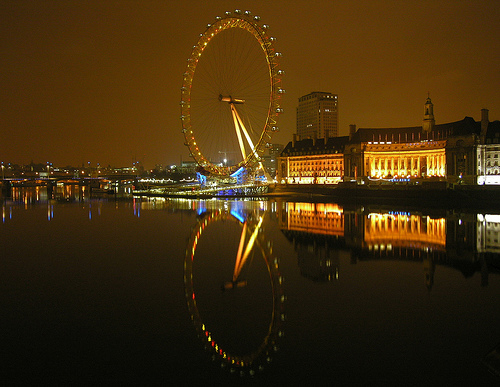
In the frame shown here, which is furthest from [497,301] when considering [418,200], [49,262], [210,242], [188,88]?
[188,88]

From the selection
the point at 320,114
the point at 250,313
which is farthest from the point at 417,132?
the point at 320,114

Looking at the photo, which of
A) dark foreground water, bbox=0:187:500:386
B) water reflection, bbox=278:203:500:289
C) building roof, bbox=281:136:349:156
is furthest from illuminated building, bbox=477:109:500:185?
dark foreground water, bbox=0:187:500:386

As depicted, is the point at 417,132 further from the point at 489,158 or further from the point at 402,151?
the point at 489,158

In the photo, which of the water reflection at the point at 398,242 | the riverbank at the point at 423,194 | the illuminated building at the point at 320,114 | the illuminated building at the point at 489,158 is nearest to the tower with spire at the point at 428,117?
the illuminated building at the point at 489,158

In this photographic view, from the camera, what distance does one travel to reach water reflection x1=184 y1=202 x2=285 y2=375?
6438 millimetres

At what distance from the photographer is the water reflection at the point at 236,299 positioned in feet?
21.1

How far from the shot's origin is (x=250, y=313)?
8008 millimetres

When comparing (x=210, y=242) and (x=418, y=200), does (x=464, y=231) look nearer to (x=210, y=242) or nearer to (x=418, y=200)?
(x=210, y=242)

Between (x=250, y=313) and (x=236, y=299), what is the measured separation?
0.91 m

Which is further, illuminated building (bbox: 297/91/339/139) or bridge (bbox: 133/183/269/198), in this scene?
illuminated building (bbox: 297/91/339/139)

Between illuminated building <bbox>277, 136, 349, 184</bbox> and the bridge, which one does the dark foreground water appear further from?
illuminated building <bbox>277, 136, 349, 184</bbox>

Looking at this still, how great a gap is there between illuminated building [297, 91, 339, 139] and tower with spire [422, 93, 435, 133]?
66.7 meters

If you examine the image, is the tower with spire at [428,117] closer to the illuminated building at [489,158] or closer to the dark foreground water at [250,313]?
the illuminated building at [489,158]

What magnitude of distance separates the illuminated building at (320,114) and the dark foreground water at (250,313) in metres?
125
